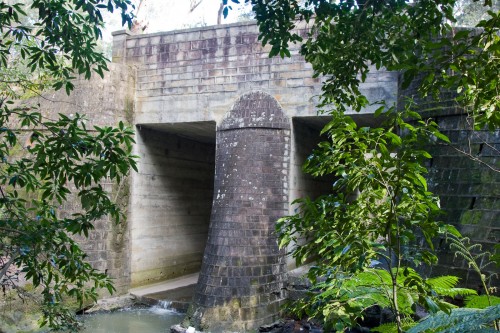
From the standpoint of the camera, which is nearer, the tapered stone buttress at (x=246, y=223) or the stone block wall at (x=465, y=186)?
the stone block wall at (x=465, y=186)

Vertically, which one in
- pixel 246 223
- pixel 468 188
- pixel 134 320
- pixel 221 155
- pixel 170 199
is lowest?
pixel 134 320

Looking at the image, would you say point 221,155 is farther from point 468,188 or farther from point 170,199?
point 468,188

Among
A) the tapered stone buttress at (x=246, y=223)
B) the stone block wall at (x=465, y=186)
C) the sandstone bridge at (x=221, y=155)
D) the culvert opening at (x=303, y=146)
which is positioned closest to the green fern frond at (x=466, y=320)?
the stone block wall at (x=465, y=186)

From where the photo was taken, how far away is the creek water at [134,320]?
852 centimetres

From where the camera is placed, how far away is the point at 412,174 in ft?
7.54

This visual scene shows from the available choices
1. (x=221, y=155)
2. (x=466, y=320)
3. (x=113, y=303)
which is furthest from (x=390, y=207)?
(x=113, y=303)

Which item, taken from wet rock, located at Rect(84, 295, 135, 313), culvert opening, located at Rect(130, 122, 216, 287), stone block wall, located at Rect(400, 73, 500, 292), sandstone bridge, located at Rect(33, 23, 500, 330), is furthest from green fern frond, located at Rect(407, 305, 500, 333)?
culvert opening, located at Rect(130, 122, 216, 287)

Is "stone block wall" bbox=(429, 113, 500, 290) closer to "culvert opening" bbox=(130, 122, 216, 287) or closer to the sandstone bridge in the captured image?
the sandstone bridge

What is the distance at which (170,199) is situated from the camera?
11.9 m

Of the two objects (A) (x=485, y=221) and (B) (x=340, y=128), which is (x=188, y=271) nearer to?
(A) (x=485, y=221)

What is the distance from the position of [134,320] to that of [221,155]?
151 inches

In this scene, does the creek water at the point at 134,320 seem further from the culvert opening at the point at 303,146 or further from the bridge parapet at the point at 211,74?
the bridge parapet at the point at 211,74

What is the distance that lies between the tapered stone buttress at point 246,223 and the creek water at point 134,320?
3.64 feet

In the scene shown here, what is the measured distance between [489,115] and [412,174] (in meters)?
0.68
